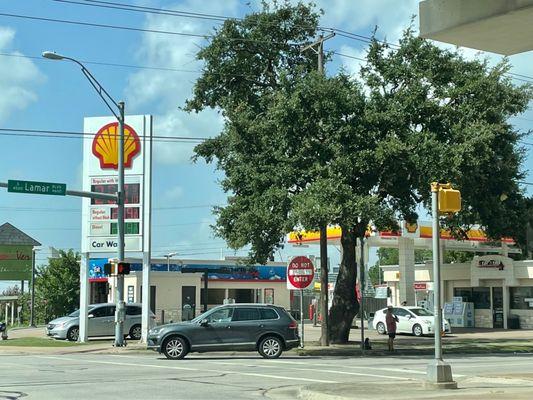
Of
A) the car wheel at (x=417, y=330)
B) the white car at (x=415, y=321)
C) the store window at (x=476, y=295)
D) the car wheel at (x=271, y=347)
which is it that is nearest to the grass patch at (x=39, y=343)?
the car wheel at (x=271, y=347)

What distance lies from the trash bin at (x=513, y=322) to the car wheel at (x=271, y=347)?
24.4 m

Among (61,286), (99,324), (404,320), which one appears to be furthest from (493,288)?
(61,286)

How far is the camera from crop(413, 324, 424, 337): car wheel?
125 ft

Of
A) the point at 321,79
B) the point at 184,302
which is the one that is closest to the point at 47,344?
the point at 321,79

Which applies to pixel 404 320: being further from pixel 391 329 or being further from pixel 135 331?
pixel 135 331

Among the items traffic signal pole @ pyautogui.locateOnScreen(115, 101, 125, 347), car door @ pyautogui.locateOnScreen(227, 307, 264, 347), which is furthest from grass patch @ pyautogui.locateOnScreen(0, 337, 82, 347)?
car door @ pyautogui.locateOnScreen(227, 307, 264, 347)

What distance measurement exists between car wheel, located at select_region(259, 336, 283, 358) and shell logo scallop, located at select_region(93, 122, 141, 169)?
11.2 metres

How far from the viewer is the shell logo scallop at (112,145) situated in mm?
31078

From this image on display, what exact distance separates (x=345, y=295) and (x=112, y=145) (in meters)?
11.5

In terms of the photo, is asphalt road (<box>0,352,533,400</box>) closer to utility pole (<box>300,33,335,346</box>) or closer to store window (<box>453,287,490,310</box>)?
utility pole (<box>300,33,335,346</box>)

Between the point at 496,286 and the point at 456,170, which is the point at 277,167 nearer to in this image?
the point at 456,170

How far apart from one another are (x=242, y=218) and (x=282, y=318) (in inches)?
170

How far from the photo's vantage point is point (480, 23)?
8.20 m

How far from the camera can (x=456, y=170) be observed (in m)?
23.8
